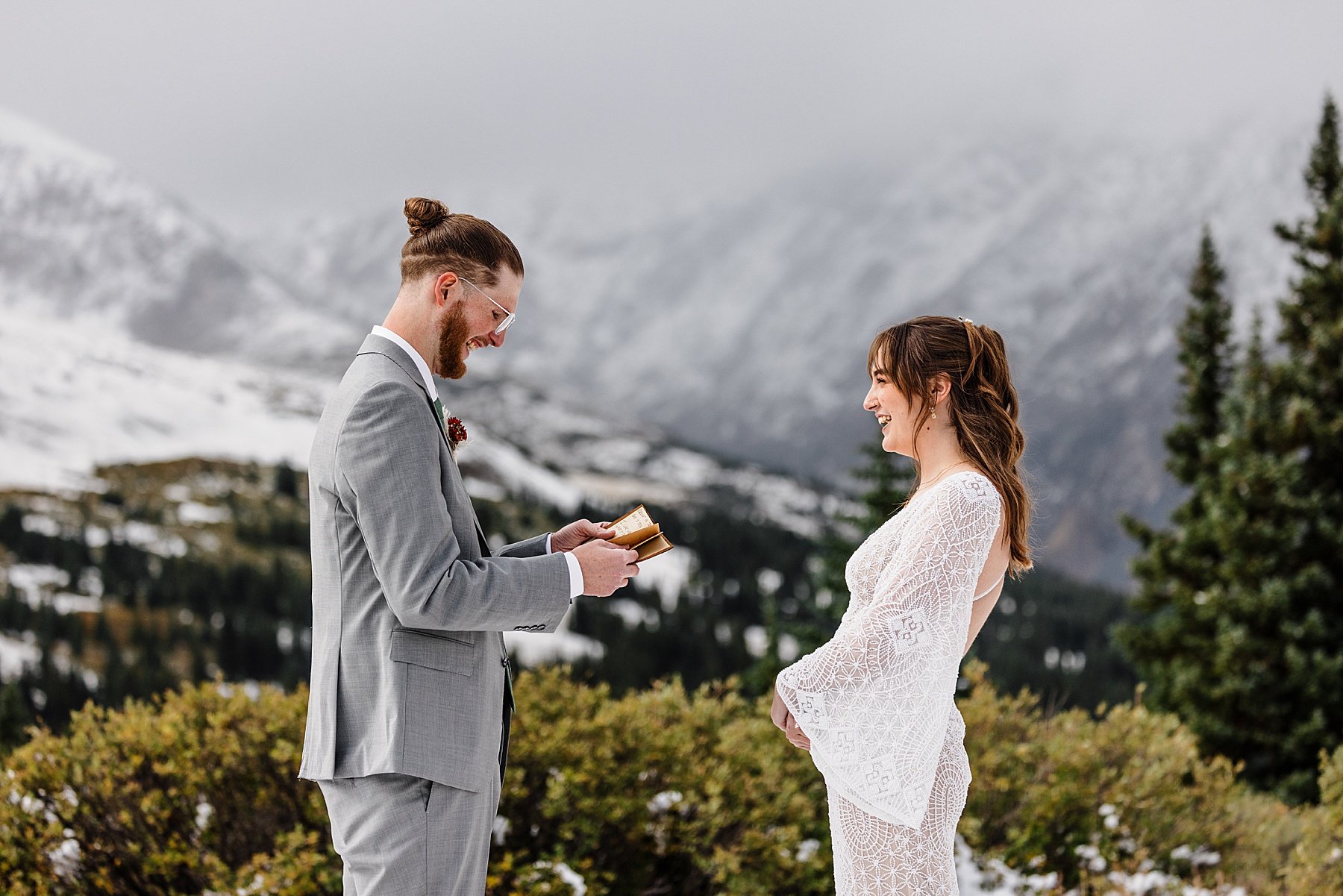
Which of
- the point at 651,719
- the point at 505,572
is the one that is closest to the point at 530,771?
the point at 651,719

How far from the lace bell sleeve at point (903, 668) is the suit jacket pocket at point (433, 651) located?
1.08 meters

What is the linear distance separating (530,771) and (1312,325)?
19.2 meters

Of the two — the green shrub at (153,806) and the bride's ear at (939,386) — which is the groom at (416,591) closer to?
the bride's ear at (939,386)

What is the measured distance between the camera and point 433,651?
10.4 feet

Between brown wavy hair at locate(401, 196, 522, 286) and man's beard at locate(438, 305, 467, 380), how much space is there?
132 millimetres

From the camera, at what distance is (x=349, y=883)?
10.7ft

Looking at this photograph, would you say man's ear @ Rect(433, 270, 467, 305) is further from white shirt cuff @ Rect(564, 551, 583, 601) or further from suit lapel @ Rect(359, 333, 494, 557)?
white shirt cuff @ Rect(564, 551, 583, 601)

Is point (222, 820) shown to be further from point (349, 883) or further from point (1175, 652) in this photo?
point (1175, 652)

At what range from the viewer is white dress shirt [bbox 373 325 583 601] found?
126 inches

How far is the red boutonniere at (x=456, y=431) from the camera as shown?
358 centimetres

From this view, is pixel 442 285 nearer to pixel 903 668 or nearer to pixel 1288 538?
pixel 903 668

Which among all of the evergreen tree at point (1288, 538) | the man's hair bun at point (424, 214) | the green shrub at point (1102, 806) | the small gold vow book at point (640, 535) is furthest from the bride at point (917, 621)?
the evergreen tree at point (1288, 538)

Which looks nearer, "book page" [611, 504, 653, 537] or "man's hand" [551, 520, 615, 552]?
"book page" [611, 504, 653, 537]

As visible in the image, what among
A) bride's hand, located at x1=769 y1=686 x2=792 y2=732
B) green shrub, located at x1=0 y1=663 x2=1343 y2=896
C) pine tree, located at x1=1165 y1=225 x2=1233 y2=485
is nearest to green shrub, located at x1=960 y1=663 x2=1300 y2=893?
green shrub, located at x1=0 y1=663 x2=1343 y2=896
